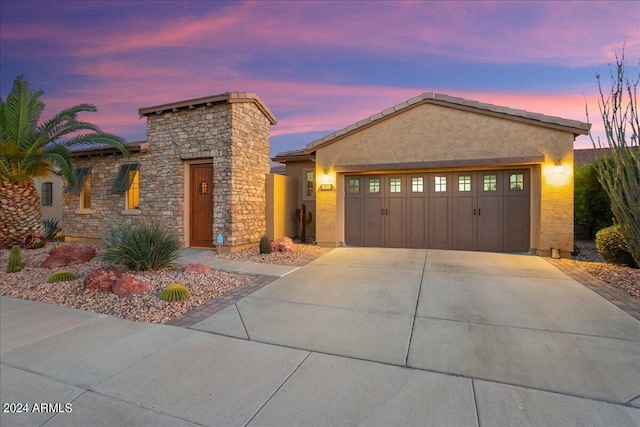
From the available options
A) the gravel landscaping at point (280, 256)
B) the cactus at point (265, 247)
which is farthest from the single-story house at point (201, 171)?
the cactus at point (265, 247)

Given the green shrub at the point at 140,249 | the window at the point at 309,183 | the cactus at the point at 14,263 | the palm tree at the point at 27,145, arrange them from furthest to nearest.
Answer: the window at the point at 309,183 → the palm tree at the point at 27,145 → the cactus at the point at 14,263 → the green shrub at the point at 140,249

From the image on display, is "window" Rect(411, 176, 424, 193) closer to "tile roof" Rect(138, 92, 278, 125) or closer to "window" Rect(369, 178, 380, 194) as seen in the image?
"window" Rect(369, 178, 380, 194)

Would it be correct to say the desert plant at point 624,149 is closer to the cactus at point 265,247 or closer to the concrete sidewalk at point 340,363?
the concrete sidewalk at point 340,363

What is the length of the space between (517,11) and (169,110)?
33.4 ft

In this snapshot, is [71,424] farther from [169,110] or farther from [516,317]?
[169,110]

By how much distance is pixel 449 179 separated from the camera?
914cm

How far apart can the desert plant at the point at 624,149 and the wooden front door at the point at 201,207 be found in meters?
10.0

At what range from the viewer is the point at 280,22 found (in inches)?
343

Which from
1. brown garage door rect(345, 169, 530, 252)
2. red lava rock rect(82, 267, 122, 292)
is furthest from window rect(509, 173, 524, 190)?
red lava rock rect(82, 267, 122, 292)

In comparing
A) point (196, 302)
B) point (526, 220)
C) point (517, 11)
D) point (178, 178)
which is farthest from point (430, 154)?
point (178, 178)

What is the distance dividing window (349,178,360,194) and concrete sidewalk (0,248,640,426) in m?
5.36

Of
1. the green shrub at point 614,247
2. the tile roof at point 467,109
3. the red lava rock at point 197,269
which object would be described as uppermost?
the tile roof at point 467,109

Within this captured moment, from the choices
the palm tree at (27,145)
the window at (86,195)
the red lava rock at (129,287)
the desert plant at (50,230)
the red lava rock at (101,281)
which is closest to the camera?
the red lava rock at (129,287)

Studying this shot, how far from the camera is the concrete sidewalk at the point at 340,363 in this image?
2.37 metres
